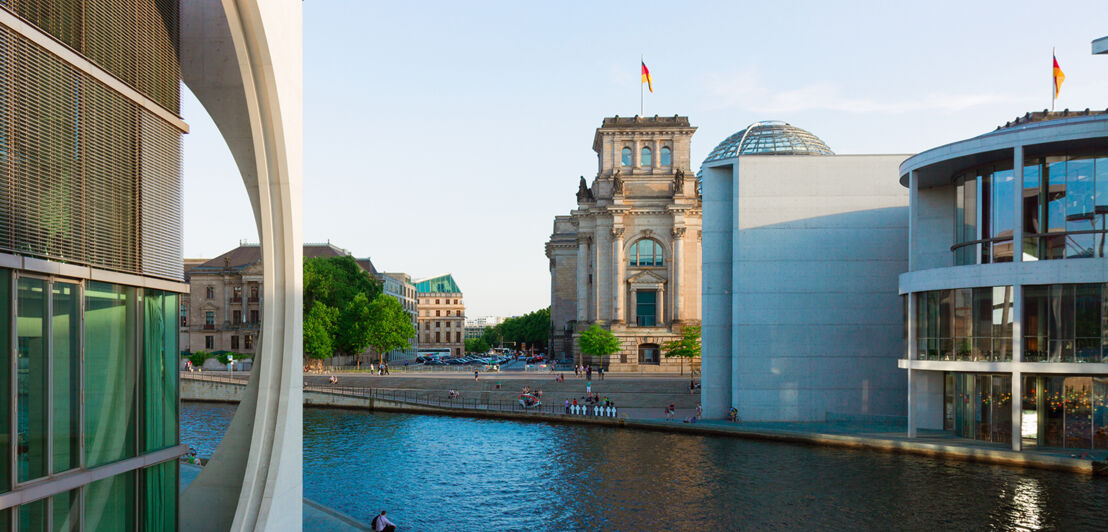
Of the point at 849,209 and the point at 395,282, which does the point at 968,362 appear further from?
the point at 395,282

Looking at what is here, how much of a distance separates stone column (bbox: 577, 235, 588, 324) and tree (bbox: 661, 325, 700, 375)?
1582 cm

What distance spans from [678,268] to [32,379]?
78.1 m

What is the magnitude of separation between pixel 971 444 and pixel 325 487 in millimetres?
28440

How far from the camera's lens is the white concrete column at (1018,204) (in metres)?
36.5

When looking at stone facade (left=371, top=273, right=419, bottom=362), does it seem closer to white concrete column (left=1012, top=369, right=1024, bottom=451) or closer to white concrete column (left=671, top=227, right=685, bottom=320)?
white concrete column (left=671, top=227, right=685, bottom=320)

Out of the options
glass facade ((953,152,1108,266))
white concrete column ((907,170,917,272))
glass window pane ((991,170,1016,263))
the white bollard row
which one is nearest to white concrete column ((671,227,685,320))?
the white bollard row

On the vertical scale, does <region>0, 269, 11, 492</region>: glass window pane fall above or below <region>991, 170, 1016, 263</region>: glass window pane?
below

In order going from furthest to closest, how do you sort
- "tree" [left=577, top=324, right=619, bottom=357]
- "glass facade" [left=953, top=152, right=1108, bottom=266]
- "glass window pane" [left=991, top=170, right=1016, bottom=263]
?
"tree" [left=577, top=324, right=619, bottom=357]
"glass window pane" [left=991, top=170, right=1016, bottom=263]
"glass facade" [left=953, top=152, right=1108, bottom=266]

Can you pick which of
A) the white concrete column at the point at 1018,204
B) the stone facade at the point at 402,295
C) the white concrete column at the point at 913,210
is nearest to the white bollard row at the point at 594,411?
the white concrete column at the point at 913,210

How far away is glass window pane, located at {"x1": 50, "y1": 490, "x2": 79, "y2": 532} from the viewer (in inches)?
484

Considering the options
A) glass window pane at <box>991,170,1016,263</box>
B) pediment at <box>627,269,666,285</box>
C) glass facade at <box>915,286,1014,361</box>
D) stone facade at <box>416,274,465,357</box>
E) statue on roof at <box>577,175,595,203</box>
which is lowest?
stone facade at <box>416,274,465,357</box>

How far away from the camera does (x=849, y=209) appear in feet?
158

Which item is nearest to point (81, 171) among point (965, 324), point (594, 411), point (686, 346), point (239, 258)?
point (965, 324)

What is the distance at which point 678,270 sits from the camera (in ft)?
286
